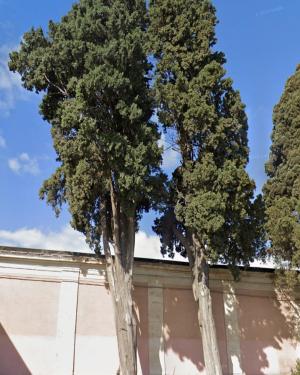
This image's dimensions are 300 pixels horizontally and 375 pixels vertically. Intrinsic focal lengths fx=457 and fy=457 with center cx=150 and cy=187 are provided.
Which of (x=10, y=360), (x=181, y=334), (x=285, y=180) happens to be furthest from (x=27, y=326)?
(x=285, y=180)

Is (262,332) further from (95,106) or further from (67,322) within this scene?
(95,106)

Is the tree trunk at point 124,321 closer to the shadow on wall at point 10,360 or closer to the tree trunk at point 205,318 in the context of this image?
the tree trunk at point 205,318

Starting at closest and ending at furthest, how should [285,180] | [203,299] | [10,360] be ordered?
[10,360] < [203,299] < [285,180]

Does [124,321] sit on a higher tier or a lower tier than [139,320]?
lower

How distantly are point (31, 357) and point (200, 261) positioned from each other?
192 inches

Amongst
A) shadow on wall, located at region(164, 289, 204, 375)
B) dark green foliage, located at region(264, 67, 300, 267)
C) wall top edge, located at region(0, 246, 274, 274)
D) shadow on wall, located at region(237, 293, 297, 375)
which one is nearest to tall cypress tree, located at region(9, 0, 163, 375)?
wall top edge, located at region(0, 246, 274, 274)

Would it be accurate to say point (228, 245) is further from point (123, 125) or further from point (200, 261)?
point (123, 125)

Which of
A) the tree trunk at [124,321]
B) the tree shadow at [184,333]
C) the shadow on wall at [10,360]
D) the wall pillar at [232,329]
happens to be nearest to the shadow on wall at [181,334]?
the tree shadow at [184,333]

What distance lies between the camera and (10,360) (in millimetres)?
11227

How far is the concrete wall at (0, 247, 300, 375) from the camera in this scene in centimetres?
1157

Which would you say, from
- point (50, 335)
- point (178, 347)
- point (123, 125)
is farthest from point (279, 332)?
point (123, 125)

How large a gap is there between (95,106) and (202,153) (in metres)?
3.01

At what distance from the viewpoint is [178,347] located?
41.0ft

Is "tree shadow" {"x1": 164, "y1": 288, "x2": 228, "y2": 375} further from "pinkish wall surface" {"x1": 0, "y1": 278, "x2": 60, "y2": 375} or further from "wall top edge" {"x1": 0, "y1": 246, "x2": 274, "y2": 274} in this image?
"pinkish wall surface" {"x1": 0, "y1": 278, "x2": 60, "y2": 375}
